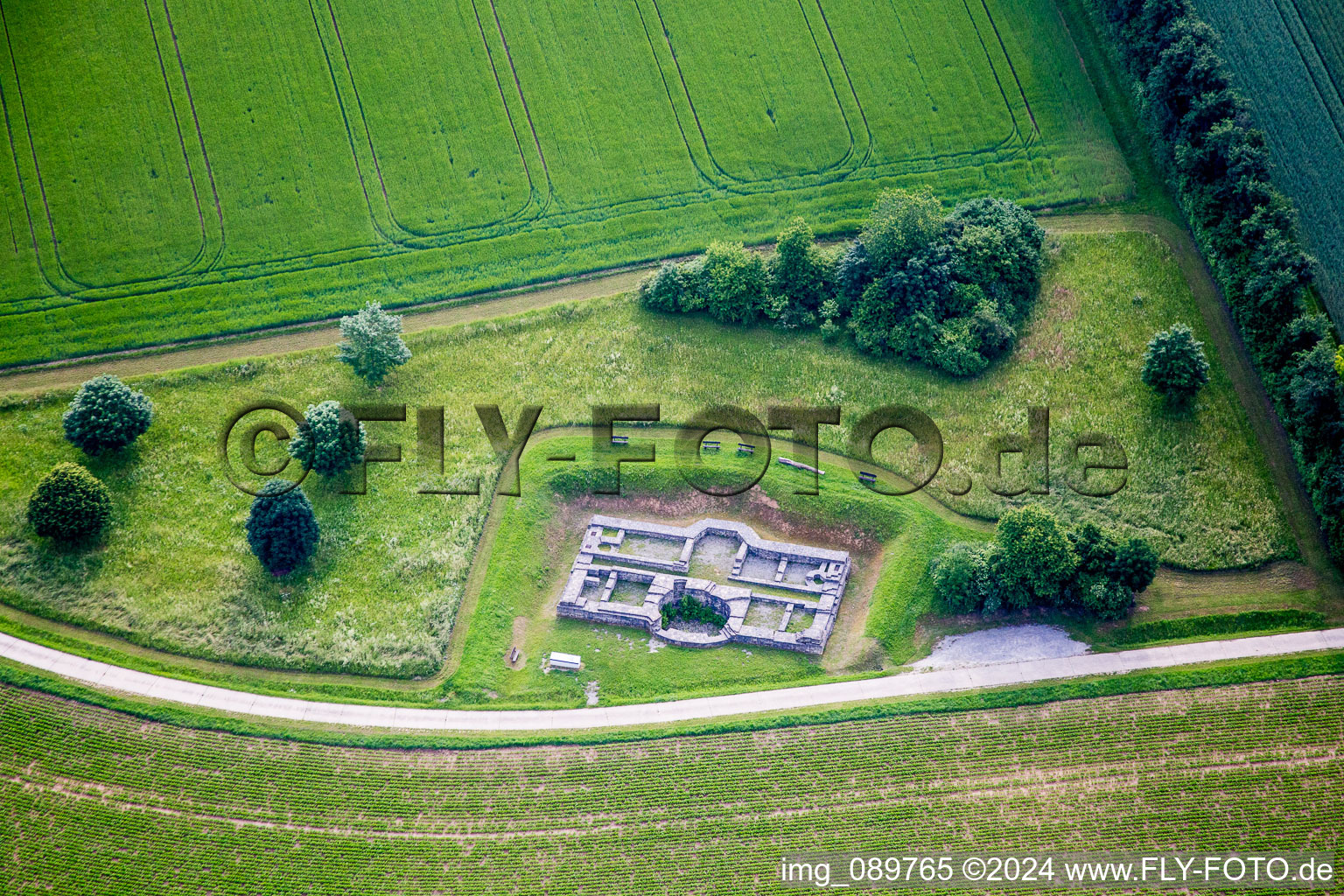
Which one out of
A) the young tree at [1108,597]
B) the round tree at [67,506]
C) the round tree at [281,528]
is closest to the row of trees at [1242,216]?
the young tree at [1108,597]

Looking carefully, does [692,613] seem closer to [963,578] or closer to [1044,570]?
[963,578]

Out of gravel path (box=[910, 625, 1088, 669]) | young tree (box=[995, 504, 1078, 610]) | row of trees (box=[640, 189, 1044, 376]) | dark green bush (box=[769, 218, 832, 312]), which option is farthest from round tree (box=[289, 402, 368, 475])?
young tree (box=[995, 504, 1078, 610])

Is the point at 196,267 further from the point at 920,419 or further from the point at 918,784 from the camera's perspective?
the point at 918,784

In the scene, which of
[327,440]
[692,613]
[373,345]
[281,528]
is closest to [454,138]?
[373,345]

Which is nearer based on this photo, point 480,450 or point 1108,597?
point 1108,597

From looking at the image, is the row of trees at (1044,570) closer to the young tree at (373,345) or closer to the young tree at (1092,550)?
the young tree at (1092,550)

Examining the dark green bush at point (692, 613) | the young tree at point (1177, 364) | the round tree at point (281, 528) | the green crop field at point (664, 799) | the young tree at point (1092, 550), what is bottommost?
the green crop field at point (664, 799)
